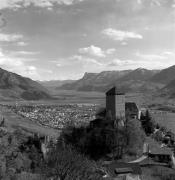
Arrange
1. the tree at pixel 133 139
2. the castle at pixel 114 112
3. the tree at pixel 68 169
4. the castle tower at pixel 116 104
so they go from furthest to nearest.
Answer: the castle tower at pixel 116 104, the castle at pixel 114 112, the tree at pixel 133 139, the tree at pixel 68 169

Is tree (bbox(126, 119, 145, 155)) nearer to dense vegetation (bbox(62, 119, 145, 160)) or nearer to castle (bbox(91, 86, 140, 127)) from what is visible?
dense vegetation (bbox(62, 119, 145, 160))

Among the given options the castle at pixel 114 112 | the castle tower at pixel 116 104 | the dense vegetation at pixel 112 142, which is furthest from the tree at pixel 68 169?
the castle tower at pixel 116 104

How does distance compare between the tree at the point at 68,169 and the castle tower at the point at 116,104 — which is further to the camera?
the castle tower at the point at 116,104

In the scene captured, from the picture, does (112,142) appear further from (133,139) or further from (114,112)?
(114,112)

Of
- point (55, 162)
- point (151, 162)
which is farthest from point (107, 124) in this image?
point (55, 162)

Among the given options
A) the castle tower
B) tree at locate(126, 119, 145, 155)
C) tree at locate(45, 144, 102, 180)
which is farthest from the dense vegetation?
tree at locate(45, 144, 102, 180)

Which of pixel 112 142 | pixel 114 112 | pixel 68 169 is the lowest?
pixel 112 142

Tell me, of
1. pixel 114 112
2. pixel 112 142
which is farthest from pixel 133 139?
pixel 114 112

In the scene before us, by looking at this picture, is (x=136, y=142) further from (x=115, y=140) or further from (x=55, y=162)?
(x=55, y=162)

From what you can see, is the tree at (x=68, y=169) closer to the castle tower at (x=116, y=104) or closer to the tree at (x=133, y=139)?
the tree at (x=133, y=139)
